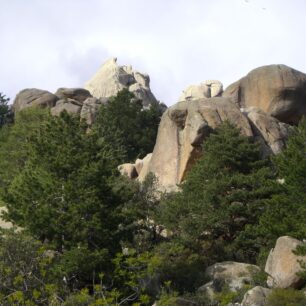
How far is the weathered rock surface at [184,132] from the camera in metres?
36.4

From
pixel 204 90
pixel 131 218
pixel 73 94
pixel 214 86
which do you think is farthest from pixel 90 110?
pixel 214 86

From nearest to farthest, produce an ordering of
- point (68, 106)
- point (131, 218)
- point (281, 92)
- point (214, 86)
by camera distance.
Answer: point (131, 218) → point (281, 92) → point (68, 106) → point (214, 86)

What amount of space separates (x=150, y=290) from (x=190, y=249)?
15.2ft

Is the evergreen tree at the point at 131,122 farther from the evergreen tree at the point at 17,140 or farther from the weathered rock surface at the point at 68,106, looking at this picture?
the evergreen tree at the point at 17,140

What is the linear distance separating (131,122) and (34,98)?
12.9m

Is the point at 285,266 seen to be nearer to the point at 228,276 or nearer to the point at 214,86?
the point at 228,276

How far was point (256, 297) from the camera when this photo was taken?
64.5 ft

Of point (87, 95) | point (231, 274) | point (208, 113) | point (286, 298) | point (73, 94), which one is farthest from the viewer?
point (87, 95)

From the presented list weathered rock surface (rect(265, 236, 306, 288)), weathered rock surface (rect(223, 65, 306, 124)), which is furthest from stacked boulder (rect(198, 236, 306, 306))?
weathered rock surface (rect(223, 65, 306, 124))

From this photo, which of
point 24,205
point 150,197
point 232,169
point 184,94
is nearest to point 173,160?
point 150,197

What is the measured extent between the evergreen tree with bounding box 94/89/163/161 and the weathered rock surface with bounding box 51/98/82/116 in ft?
13.2

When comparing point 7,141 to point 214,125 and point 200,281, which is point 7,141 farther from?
point 200,281

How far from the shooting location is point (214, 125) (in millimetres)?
36750

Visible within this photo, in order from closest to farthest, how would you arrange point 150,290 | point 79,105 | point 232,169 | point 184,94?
1. point 150,290
2. point 232,169
3. point 79,105
4. point 184,94
